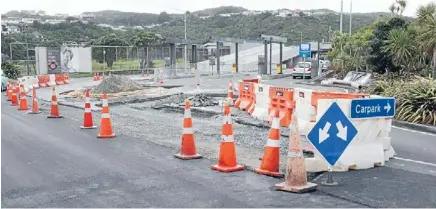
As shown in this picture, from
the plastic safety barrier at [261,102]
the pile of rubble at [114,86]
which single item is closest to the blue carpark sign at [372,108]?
the plastic safety barrier at [261,102]

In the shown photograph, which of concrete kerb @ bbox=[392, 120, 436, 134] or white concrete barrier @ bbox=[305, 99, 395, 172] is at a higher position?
white concrete barrier @ bbox=[305, 99, 395, 172]

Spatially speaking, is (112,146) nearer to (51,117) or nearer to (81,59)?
(51,117)

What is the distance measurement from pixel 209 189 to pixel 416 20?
22.0 metres

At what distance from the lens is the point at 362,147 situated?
8320 mm

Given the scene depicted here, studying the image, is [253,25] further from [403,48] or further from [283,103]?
[283,103]

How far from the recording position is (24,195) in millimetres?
6773

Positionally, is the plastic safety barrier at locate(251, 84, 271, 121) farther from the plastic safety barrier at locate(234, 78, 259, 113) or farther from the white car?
the white car

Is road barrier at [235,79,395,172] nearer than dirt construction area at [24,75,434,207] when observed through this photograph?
No

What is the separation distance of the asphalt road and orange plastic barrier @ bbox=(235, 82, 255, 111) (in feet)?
19.6

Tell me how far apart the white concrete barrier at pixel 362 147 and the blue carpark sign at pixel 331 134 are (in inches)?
26.2

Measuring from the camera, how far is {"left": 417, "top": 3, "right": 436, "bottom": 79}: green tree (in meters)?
23.8

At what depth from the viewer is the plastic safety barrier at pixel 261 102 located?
14.7 meters

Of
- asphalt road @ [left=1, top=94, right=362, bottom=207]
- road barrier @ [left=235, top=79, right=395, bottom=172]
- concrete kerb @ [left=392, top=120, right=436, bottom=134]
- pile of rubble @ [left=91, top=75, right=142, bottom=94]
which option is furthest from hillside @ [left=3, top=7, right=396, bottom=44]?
asphalt road @ [left=1, top=94, right=362, bottom=207]

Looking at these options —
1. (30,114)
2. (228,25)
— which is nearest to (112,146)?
(30,114)
